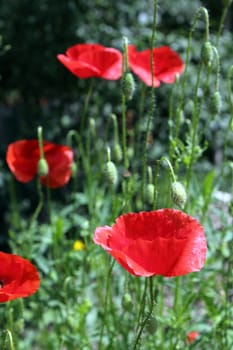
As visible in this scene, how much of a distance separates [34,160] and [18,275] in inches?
23.4

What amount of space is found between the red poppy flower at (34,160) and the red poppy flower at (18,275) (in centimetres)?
55

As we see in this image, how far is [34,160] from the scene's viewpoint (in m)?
1.89

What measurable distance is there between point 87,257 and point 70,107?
8.87 ft

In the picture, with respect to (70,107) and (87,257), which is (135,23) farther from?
(87,257)

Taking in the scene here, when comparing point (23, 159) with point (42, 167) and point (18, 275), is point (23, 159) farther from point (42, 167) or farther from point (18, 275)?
point (18, 275)

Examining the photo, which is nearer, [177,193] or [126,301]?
[177,193]

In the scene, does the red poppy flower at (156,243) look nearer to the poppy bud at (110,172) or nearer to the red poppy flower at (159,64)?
the poppy bud at (110,172)

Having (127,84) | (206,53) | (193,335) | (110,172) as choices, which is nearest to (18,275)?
(110,172)

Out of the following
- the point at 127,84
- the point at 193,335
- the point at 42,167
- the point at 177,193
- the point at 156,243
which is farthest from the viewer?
the point at 193,335

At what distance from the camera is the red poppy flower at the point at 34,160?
1883 mm

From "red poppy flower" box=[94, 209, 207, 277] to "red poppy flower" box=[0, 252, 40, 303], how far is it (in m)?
0.20

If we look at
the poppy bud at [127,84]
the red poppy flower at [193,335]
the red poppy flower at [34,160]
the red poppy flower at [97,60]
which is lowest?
the red poppy flower at [193,335]

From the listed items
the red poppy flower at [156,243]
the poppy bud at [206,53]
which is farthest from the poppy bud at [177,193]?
the poppy bud at [206,53]

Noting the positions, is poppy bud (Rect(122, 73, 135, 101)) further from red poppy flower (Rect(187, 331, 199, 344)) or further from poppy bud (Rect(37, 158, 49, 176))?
red poppy flower (Rect(187, 331, 199, 344))
